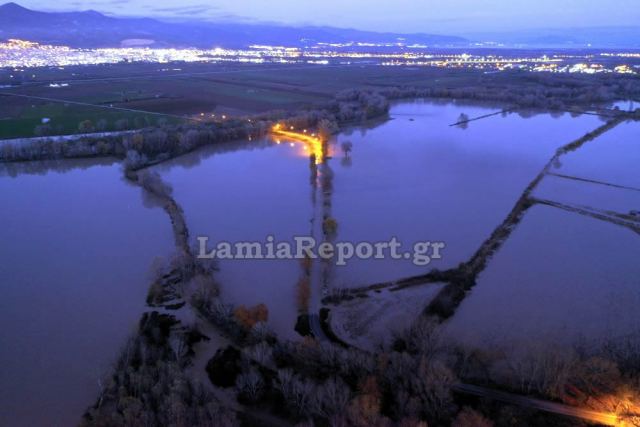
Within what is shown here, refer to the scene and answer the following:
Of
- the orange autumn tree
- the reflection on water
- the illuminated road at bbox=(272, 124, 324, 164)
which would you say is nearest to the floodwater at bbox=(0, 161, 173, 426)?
the orange autumn tree

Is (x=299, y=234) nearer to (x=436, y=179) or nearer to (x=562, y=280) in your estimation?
(x=562, y=280)

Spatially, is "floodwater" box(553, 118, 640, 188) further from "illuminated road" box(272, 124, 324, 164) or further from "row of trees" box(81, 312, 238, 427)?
"row of trees" box(81, 312, 238, 427)

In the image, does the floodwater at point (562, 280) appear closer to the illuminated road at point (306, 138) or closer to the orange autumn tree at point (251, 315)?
the orange autumn tree at point (251, 315)

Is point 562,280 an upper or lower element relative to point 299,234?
lower

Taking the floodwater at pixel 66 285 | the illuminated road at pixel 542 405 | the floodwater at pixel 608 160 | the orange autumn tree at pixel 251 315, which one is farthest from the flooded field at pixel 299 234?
the illuminated road at pixel 542 405

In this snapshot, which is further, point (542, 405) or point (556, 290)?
point (556, 290)

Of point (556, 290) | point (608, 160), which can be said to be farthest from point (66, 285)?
point (608, 160)
